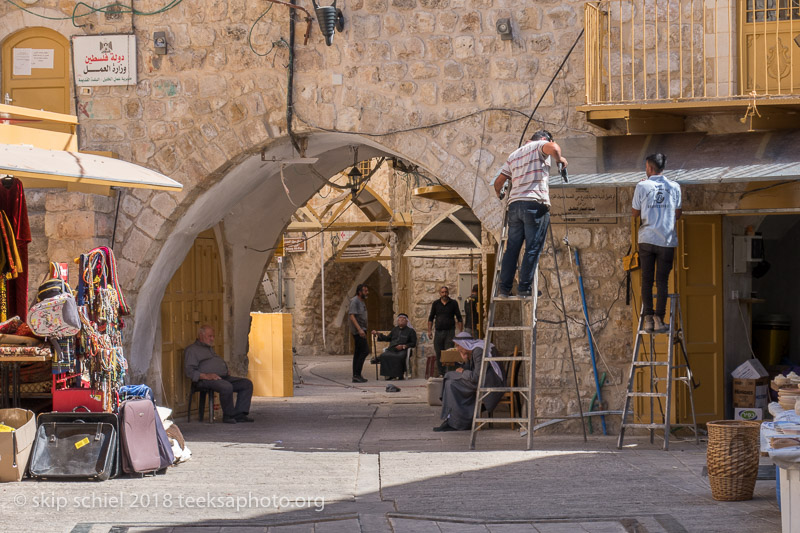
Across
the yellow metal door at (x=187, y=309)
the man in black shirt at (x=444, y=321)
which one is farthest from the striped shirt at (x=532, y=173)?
the man in black shirt at (x=444, y=321)

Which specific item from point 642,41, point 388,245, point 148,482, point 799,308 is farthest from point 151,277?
point 388,245

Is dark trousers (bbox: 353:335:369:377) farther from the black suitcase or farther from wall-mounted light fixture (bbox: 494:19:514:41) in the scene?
the black suitcase

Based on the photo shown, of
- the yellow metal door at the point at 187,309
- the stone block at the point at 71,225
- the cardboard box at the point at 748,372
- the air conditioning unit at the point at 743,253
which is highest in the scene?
the stone block at the point at 71,225

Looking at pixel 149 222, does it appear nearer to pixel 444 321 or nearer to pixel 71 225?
pixel 71 225

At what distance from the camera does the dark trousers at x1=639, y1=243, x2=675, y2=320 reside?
27.5 feet

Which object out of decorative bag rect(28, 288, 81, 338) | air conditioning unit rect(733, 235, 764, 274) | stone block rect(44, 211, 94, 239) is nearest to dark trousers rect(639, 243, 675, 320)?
air conditioning unit rect(733, 235, 764, 274)

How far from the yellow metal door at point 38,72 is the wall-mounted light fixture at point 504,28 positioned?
14.1 feet

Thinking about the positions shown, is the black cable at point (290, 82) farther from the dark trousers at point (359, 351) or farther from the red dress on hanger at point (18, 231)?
the dark trousers at point (359, 351)

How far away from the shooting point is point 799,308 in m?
12.0

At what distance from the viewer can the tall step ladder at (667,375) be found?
838 cm

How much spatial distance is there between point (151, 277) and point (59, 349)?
2.88 meters

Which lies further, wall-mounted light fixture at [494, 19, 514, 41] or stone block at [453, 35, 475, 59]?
stone block at [453, 35, 475, 59]

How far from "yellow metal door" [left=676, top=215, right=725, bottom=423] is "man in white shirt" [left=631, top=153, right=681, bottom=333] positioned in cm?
117

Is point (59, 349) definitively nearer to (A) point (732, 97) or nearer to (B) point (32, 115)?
(B) point (32, 115)
